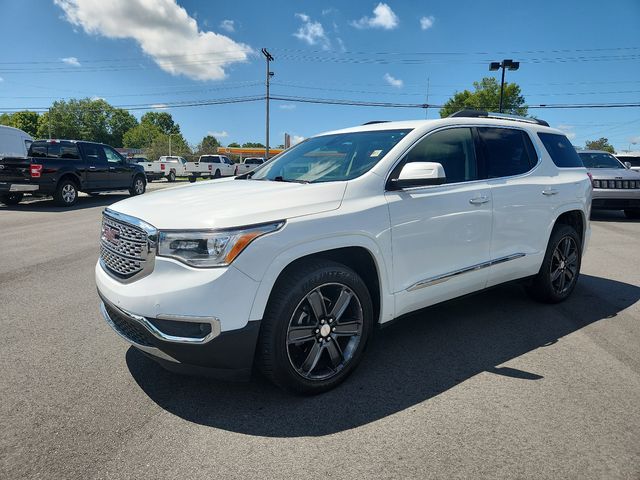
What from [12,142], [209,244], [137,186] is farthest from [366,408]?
[12,142]

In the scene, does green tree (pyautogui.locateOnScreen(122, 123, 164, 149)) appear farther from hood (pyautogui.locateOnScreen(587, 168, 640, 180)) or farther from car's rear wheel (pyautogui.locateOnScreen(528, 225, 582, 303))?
car's rear wheel (pyautogui.locateOnScreen(528, 225, 582, 303))

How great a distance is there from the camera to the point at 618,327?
4.07 metres

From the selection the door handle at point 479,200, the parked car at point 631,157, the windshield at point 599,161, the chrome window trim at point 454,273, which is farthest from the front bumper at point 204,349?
the parked car at point 631,157

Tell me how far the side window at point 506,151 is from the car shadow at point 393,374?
Answer: 1440 mm

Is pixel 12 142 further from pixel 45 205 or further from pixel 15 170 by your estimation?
pixel 15 170

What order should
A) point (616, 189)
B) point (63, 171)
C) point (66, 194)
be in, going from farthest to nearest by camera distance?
1. point (66, 194)
2. point (63, 171)
3. point (616, 189)

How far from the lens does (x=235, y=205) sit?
8.58 ft

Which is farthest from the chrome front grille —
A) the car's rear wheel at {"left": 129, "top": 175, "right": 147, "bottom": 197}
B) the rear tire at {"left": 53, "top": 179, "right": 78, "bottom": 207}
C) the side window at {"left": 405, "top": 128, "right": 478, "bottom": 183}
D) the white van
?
the white van

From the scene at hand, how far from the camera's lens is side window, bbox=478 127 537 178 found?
3.89m

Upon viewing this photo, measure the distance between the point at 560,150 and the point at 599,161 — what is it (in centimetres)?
958

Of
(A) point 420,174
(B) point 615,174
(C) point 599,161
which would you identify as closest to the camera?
(A) point 420,174

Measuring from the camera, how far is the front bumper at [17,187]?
12.0 metres

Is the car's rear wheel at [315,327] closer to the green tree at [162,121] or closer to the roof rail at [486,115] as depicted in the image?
the roof rail at [486,115]

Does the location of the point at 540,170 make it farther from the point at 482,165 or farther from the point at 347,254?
the point at 347,254
